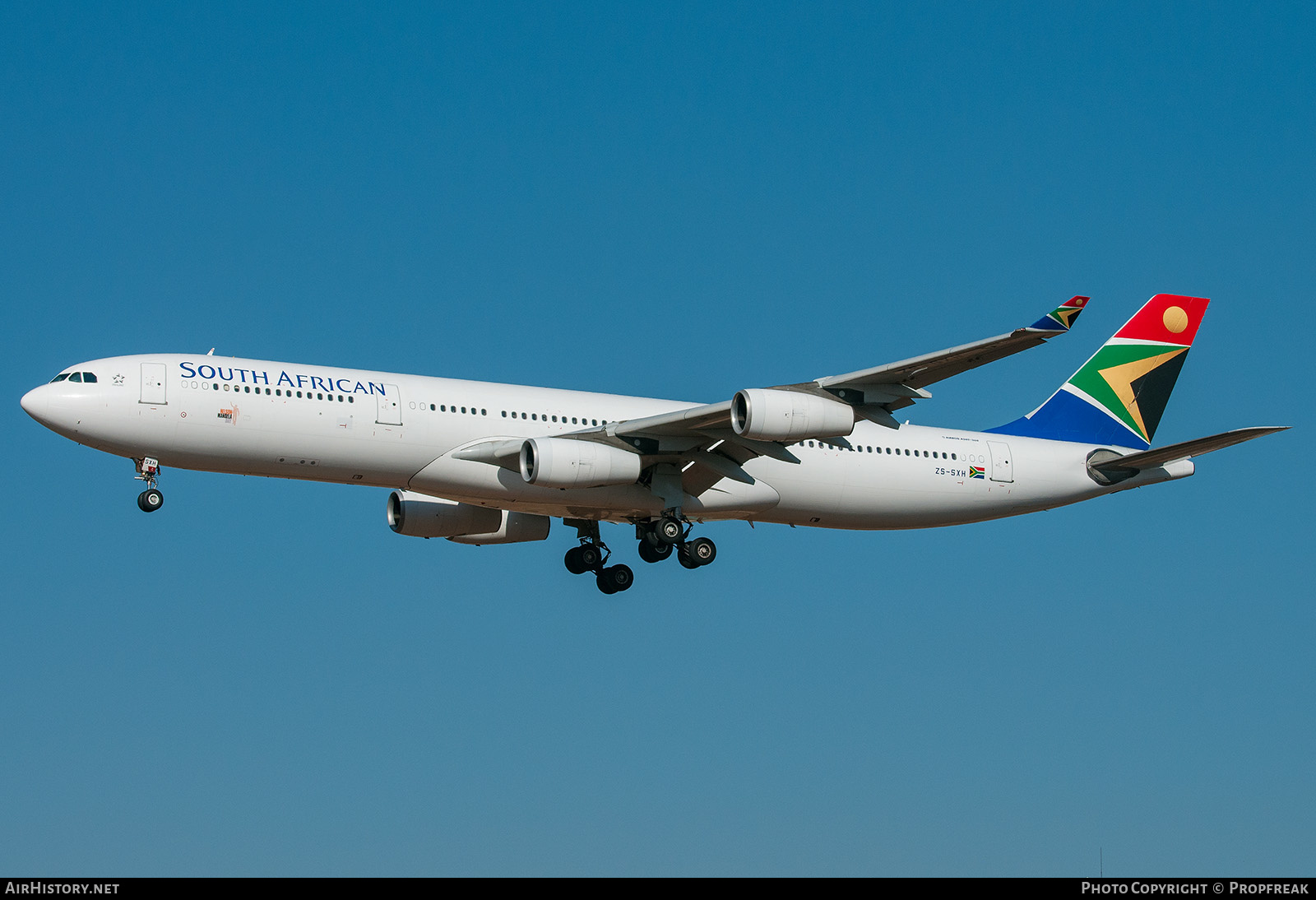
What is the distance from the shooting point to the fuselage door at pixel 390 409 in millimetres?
34344

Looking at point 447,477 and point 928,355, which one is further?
point 447,477

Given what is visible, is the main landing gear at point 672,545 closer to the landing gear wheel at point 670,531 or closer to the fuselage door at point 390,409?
the landing gear wheel at point 670,531

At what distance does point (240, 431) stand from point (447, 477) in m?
4.63

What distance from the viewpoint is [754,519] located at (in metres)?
38.9

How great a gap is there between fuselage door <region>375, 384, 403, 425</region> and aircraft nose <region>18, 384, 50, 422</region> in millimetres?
7023

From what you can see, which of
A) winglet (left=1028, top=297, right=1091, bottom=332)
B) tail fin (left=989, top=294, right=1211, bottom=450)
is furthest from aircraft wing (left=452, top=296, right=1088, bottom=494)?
tail fin (left=989, top=294, right=1211, bottom=450)

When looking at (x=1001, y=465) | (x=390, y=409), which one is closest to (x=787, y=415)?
(x=390, y=409)

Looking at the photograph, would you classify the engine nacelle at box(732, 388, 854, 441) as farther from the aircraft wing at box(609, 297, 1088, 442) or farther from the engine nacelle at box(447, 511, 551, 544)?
the engine nacelle at box(447, 511, 551, 544)

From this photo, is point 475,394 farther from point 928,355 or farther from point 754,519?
point 928,355

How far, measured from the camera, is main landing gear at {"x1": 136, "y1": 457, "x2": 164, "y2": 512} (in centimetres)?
3362

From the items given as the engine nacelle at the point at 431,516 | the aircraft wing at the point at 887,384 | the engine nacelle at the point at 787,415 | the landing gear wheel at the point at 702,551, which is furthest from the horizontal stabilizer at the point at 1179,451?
the engine nacelle at the point at 431,516
